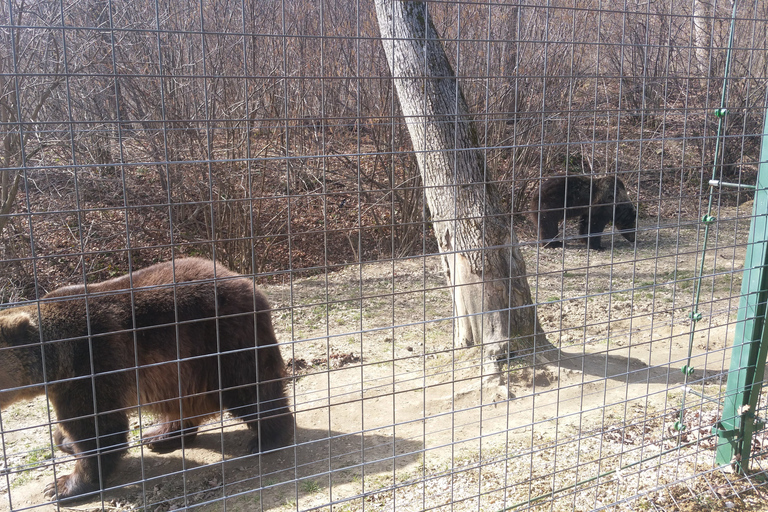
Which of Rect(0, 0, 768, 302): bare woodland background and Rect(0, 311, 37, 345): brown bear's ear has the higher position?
Rect(0, 0, 768, 302): bare woodland background

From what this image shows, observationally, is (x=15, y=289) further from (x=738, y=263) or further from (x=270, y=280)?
(x=738, y=263)

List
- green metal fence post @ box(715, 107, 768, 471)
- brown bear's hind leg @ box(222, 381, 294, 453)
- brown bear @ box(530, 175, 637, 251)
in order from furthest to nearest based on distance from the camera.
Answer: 1. brown bear @ box(530, 175, 637, 251)
2. brown bear's hind leg @ box(222, 381, 294, 453)
3. green metal fence post @ box(715, 107, 768, 471)

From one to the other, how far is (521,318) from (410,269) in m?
3.69

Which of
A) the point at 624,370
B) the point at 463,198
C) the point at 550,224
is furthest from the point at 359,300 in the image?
the point at 550,224

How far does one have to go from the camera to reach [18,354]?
3.99 metres

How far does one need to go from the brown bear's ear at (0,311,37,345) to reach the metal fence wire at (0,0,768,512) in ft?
0.04

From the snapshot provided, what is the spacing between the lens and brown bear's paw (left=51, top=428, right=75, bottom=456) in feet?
13.5

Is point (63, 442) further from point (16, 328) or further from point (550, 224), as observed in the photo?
point (550, 224)

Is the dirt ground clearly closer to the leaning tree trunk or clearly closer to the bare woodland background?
the leaning tree trunk

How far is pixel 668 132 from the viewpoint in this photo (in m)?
14.1

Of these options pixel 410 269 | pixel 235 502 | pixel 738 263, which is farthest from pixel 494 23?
pixel 235 502

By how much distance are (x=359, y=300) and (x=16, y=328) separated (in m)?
2.16

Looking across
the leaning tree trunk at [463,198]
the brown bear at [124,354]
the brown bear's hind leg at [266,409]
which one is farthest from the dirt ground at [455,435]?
the leaning tree trunk at [463,198]

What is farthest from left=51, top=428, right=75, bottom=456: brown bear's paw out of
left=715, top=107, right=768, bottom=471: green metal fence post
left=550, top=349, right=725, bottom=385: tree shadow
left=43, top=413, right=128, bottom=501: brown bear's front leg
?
left=715, top=107, right=768, bottom=471: green metal fence post
